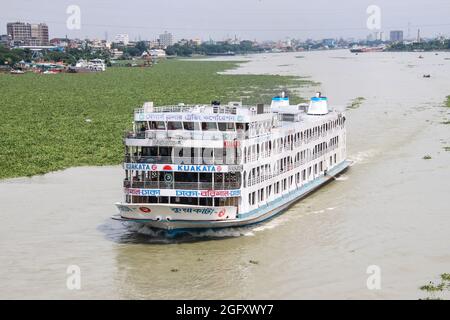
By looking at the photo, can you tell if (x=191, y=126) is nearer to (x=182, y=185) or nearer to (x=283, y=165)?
(x=182, y=185)

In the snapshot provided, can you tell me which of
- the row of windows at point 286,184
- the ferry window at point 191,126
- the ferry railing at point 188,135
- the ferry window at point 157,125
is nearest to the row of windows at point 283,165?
the row of windows at point 286,184

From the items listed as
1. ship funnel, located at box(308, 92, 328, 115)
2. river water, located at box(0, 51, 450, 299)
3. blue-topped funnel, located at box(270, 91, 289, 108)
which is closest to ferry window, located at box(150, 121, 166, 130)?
river water, located at box(0, 51, 450, 299)

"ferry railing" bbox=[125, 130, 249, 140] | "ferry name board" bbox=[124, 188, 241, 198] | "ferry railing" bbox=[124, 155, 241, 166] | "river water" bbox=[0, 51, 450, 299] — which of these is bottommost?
"river water" bbox=[0, 51, 450, 299]

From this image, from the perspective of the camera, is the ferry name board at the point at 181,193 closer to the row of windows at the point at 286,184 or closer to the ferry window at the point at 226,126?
the row of windows at the point at 286,184

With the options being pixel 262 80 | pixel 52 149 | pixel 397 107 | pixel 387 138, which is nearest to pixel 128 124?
pixel 52 149

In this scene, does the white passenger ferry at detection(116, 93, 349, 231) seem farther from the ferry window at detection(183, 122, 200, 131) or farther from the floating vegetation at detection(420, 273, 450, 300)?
the floating vegetation at detection(420, 273, 450, 300)

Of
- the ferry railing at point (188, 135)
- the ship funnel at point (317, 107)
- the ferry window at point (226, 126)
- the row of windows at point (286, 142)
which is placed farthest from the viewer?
the ship funnel at point (317, 107)
